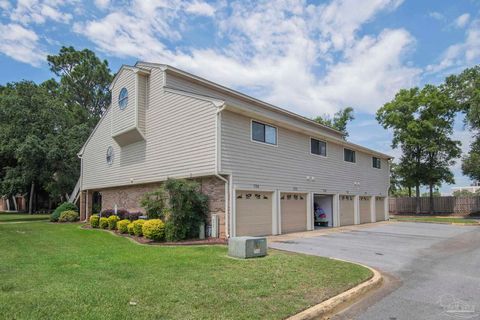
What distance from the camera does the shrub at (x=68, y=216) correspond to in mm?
24734

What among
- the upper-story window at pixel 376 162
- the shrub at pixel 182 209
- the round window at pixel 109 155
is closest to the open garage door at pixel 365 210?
the upper-story window at pixel 376 162

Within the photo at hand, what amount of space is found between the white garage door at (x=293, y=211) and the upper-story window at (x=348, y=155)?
554cm

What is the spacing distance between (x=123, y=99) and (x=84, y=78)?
29.9m

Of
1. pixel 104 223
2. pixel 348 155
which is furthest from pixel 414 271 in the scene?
pixel 104 223

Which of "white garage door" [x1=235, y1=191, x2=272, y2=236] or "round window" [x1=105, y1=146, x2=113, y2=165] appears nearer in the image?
"white garage door" [x1=235, y1=191, x2=272, y2=236]

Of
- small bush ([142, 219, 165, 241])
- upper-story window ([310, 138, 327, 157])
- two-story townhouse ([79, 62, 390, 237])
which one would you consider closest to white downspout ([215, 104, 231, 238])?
two-story townhouse ([79, 62, 390, 237])

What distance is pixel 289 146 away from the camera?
56.7 feet

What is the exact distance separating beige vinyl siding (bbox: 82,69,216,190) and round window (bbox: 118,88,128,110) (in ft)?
5.35

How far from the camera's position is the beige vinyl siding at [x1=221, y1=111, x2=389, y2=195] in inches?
554

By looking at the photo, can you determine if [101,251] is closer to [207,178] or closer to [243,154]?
[207,178]

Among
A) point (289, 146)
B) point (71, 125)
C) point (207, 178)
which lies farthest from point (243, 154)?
point (71, 125)

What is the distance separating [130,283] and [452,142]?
123ft

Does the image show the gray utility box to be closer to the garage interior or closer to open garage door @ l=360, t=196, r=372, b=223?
the garage interior

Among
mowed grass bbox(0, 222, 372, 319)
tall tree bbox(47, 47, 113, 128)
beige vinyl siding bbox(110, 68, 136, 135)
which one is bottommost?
mowed grass bbox(0, 222, 372, 319)
